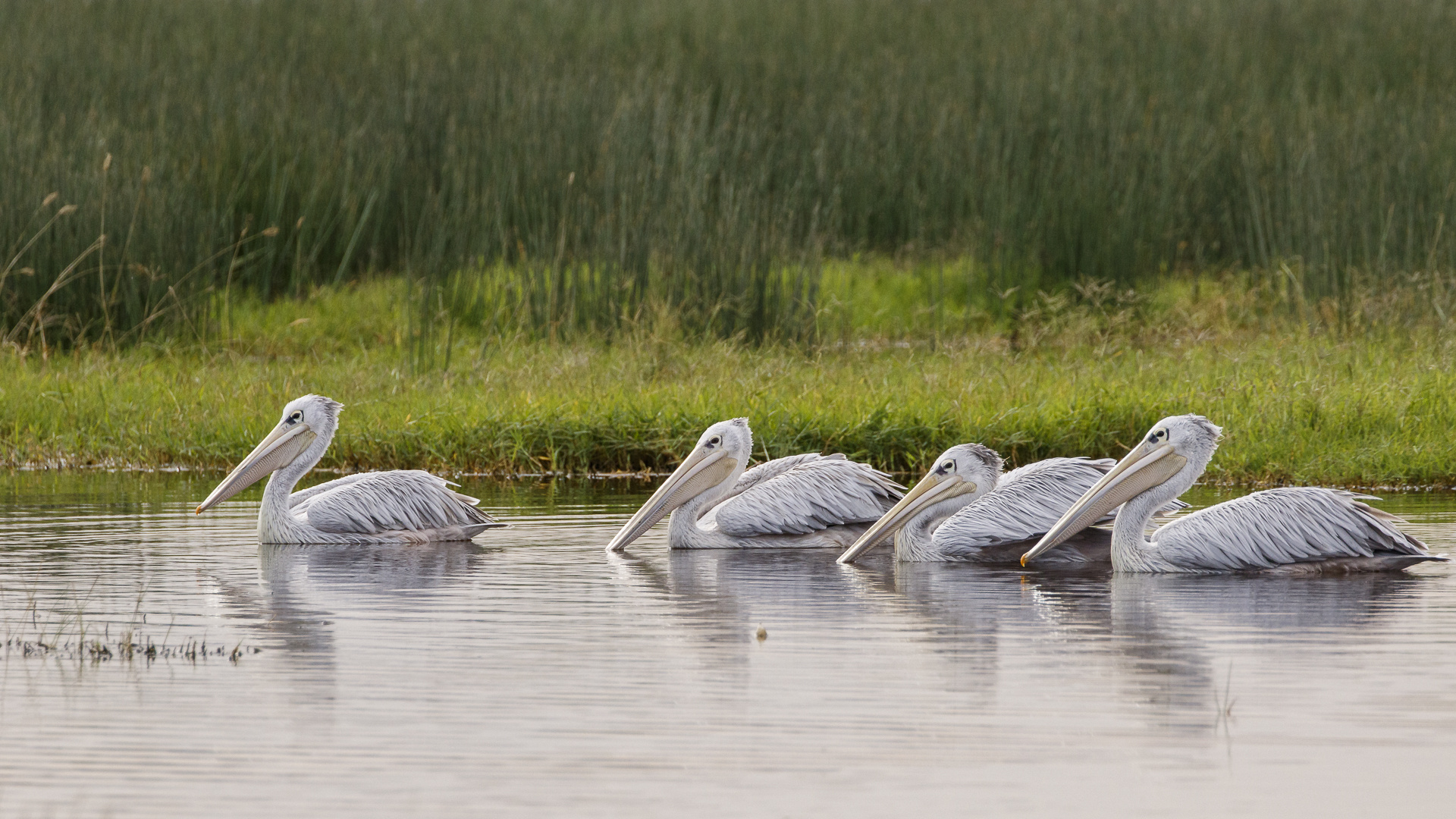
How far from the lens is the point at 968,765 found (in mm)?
5020

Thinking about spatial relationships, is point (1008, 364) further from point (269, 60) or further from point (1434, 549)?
point (269, 60)

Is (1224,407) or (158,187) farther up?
(158,187)

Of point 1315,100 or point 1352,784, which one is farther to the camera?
point 1315,100

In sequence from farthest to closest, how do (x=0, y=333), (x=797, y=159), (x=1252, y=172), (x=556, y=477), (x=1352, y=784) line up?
1. (x=797, y=159)
2. (x=1252, y=172)
3. (x=0, y=333)
4. (x=556, y=477)
5. (x=1352, y=784)

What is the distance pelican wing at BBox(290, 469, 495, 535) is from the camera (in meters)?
9.36

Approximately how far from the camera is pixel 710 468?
9484 millimetres

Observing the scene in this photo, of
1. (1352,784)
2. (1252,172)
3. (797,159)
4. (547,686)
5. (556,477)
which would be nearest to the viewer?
(1352,784)

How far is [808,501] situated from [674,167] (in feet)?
24.3

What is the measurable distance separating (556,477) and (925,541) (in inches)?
123

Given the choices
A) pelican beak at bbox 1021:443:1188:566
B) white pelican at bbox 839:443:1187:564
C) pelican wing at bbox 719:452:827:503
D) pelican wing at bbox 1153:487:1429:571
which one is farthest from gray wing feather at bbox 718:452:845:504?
pelican wing at bbox 1153:487:1429:571

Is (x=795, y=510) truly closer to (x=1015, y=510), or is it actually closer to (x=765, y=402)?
(x=1015, y=510)

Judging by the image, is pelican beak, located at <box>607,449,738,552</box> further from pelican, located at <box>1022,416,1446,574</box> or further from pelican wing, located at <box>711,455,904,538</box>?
pelican, located at <box>1022,416,1446,574</box>

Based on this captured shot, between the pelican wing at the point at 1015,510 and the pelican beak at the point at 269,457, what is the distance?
Answer: 9.69 feet

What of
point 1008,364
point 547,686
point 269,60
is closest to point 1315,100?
point 1008,364
